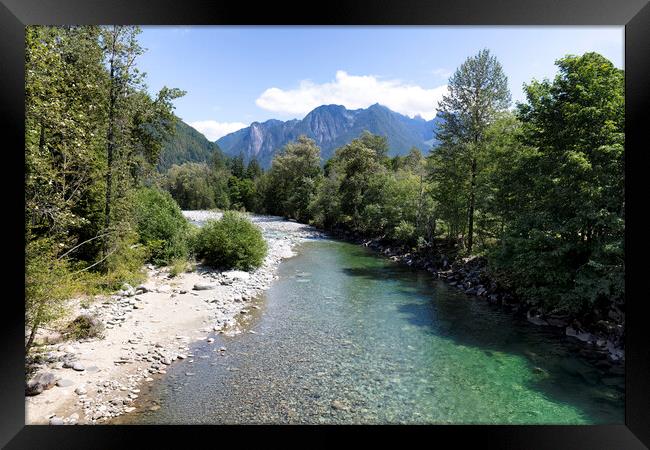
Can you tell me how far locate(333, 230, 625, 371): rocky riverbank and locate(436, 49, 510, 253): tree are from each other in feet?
3.81

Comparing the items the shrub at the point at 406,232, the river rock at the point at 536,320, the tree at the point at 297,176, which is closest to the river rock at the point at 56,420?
the river rock at the point at 536,320

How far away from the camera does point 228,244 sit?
10.8m

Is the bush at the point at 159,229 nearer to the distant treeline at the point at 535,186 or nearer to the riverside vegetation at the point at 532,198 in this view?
the riverside vegetation at the point at 532,198

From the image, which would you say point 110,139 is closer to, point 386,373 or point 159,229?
point 159,229

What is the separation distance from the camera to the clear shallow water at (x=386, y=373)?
424 centimetres

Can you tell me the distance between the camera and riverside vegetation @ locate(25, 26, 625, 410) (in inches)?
163

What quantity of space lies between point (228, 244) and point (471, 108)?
899 cm

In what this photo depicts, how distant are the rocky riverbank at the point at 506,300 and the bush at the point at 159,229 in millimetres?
8099

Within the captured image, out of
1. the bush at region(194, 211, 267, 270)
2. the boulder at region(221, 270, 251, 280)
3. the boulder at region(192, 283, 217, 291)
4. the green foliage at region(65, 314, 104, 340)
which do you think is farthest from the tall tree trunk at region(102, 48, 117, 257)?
the bush at region(194, 211, 267, 270)

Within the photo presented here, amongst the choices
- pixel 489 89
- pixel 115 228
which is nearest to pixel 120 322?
pixel 115 228

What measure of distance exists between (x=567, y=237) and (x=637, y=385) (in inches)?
164

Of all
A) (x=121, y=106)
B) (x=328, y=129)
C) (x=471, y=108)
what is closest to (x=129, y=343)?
(x=121, y=106)

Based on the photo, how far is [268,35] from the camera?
646 centimetres

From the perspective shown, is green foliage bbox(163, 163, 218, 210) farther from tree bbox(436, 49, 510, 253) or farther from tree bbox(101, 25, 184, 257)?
tree bbox(101, 25, 184, 257)
